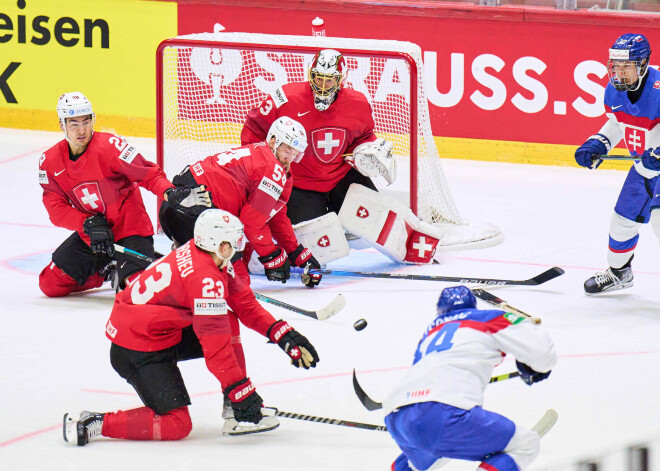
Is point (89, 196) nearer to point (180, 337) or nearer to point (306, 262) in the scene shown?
point (306, 262)

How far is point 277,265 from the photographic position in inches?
221

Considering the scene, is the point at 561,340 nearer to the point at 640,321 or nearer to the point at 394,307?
the point at 640,321

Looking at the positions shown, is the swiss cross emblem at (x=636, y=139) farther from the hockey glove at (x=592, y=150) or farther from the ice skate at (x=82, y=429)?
the ice skate at (x=82, y=429)

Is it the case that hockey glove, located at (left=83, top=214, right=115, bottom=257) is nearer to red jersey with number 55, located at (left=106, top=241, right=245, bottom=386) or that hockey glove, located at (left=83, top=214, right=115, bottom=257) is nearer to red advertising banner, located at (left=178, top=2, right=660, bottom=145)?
red jersey with number 55, located at (left=106, top=241, right=245, bottom=386)

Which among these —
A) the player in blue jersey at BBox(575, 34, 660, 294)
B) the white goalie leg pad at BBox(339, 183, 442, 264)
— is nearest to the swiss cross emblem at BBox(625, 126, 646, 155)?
the player in blue jersey at BBox(575, 34, 660, 294)

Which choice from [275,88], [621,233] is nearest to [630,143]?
[621,233]

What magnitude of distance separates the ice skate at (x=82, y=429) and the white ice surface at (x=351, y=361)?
1.2 inches

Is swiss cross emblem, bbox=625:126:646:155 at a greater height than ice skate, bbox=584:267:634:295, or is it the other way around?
swiss cross emblem, bbox=625:126:646:155

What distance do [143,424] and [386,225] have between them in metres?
2.54

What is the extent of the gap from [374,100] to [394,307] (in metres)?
2.08

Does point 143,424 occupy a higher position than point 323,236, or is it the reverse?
point 323,236

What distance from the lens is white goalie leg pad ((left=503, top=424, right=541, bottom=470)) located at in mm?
3203

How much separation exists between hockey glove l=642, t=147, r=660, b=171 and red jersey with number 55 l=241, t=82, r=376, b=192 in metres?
1.54

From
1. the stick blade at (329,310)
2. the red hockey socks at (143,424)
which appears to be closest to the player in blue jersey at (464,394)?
the red hockey socks at (143,424)
